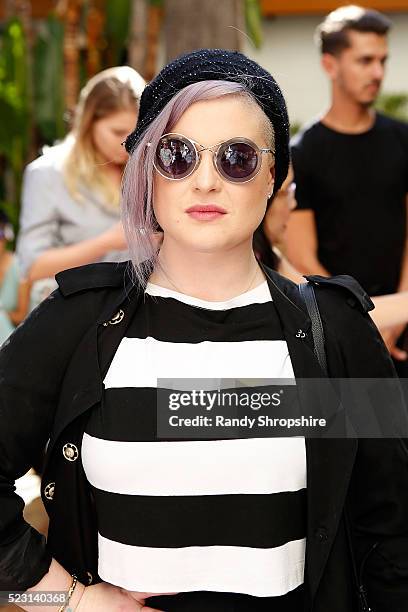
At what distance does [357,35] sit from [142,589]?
3592 millimetres

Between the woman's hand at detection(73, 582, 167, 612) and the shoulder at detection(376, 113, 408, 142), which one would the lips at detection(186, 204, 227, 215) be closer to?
the woman's hand at detection(73, 582, 167, 612)

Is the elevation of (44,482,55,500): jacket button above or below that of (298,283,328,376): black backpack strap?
below

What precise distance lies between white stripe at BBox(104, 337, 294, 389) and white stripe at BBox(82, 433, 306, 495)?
0.13 metres

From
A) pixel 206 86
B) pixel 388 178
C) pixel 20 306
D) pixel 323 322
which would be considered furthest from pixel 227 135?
pixel 20 306

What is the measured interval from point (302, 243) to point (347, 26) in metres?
1.22

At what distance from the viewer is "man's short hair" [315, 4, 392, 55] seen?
4.61 m

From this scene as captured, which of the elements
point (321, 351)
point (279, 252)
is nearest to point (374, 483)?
point (321, 351)

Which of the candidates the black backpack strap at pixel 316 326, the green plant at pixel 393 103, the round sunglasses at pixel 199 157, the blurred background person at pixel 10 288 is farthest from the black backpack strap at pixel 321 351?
the green plant at pixel 393 103

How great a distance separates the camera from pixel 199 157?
1.73m

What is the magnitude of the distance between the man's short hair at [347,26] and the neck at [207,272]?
10.1ft

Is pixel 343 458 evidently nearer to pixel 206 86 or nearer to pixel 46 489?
pixel 46 489

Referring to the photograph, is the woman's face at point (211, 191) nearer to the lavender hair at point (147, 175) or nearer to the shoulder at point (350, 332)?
the lavender hair at point (147, 175)

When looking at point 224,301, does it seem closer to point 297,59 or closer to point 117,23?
point 117,23

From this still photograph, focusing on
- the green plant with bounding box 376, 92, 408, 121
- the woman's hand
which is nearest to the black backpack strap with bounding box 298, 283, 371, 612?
the woman's hand
